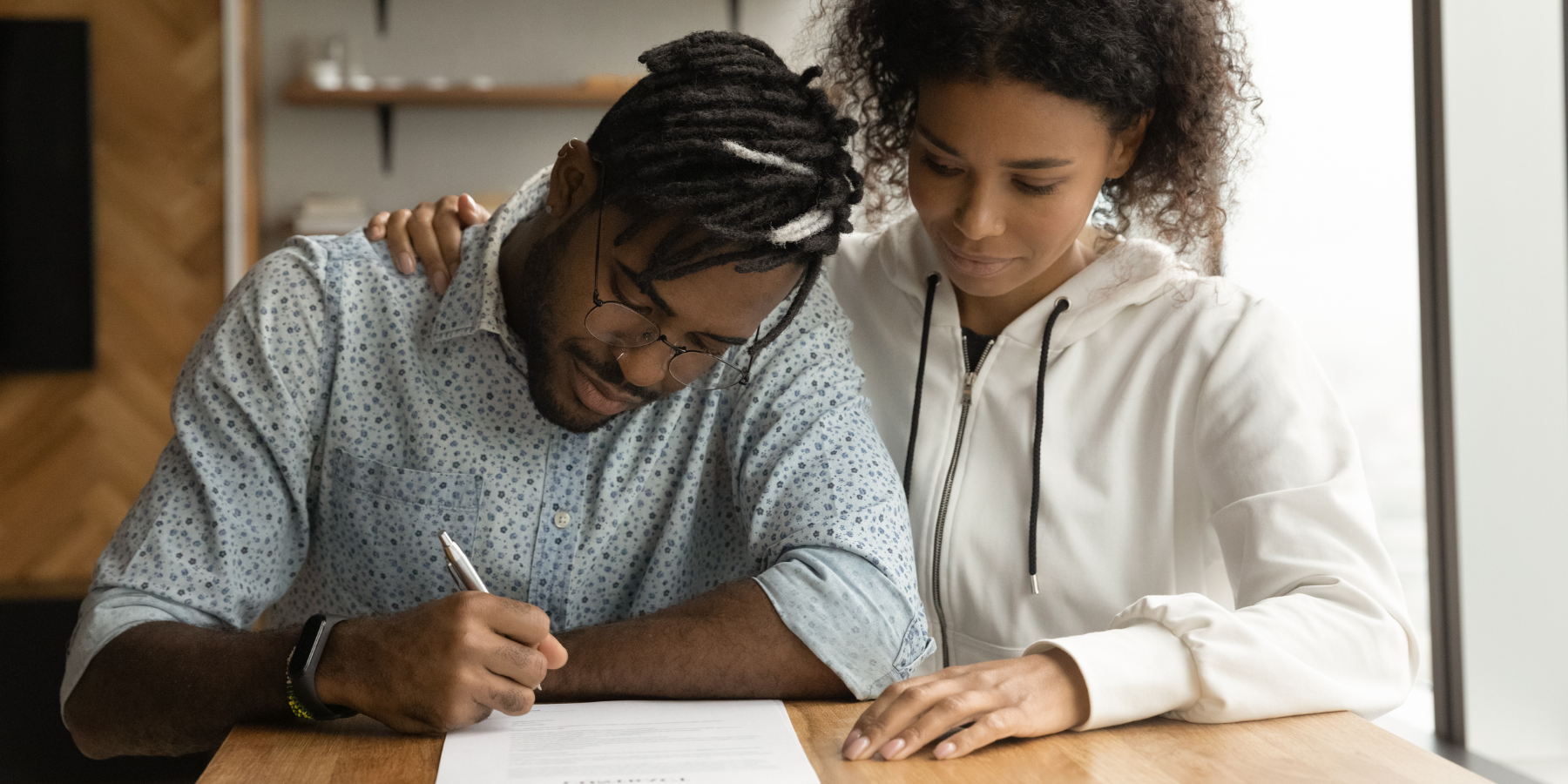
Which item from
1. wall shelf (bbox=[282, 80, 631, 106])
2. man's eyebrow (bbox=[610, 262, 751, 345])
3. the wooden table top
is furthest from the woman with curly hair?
wall shelf (bbox=[282, 80, 631, 106])

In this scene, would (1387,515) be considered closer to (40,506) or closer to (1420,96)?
(1420,96)

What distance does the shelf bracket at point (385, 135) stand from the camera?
3.77 meters

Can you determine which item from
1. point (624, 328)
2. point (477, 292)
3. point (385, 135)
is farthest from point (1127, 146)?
point (385, 135)

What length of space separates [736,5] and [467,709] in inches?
129

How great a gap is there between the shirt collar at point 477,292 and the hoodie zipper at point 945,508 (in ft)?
1.84

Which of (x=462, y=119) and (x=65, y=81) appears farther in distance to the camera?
(x=462, y=119)

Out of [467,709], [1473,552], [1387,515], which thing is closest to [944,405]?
[467,709]

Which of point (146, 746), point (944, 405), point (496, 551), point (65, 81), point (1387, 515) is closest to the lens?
point (146, 746)

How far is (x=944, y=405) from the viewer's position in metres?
1.53

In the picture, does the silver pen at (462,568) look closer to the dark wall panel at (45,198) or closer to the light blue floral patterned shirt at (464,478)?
the light blue floral patterned shirt at (464,478)

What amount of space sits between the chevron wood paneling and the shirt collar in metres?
2.62

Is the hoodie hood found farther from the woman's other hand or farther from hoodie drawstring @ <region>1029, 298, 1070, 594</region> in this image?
the woman's other hand

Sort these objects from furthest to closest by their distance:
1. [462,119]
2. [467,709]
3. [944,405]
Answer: [462,119] → [944,405] → [467,709]

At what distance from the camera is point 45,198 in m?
3.54
